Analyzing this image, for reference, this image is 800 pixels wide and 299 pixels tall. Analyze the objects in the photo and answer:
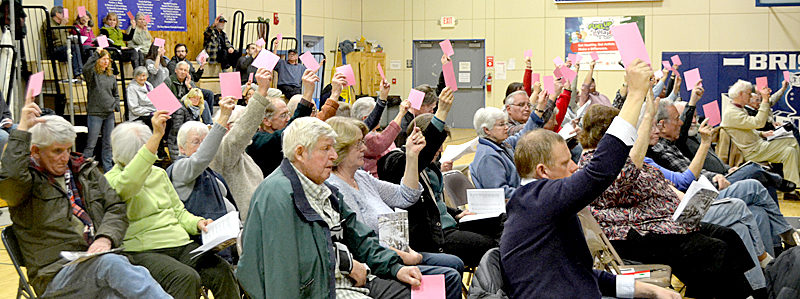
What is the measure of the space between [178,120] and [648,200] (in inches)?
290

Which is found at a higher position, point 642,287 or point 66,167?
point 66,167

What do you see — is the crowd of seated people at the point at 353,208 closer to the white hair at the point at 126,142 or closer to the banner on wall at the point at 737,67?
the white hair at the point at 126,142

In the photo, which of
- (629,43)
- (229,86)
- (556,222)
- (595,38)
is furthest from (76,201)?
(595,38)

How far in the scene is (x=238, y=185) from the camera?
13.4ft

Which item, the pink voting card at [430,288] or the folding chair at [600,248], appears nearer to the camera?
the pink voting card at [430,288]

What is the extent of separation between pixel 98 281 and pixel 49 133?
24.5 inches

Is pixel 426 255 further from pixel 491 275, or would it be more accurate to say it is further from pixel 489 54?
pixel 489 54

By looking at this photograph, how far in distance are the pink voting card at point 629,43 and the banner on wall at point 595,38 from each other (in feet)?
43.8

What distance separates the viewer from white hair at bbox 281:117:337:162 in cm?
275

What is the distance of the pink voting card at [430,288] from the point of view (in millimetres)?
2994

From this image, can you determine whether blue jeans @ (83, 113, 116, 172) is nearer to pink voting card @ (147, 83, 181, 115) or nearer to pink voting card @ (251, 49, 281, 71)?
pink voting card @ (251, 49, 281, 71)

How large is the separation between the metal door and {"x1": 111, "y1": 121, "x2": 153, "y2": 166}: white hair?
1354cm

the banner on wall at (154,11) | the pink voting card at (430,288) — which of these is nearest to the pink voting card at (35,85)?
the pink voting card at (430,288)

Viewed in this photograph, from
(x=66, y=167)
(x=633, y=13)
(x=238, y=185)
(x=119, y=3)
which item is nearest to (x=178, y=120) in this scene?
(x=119, y=3)
